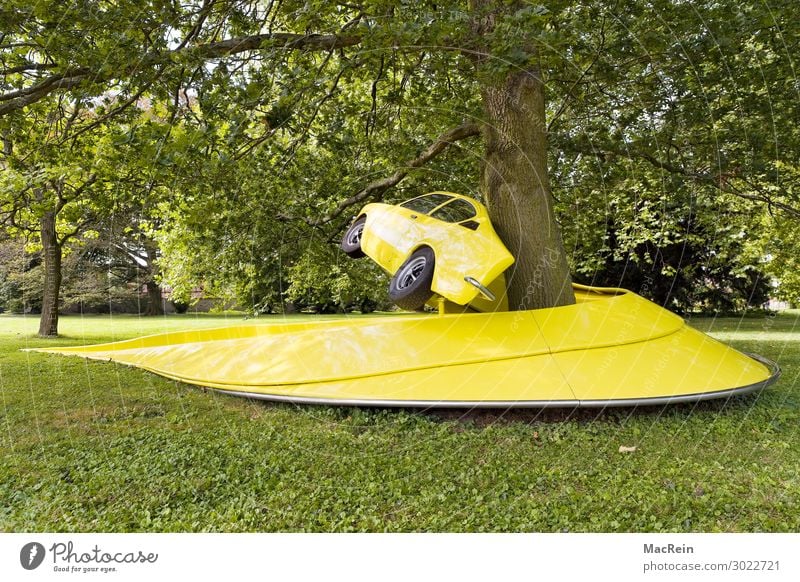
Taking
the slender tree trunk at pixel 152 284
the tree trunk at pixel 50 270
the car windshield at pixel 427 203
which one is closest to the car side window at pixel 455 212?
the car windshield at pixel 427 203

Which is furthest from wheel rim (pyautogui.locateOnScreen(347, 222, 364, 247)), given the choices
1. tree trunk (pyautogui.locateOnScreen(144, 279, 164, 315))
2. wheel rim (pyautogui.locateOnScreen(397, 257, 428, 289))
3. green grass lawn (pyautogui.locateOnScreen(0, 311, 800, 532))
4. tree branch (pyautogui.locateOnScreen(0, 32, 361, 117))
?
tree trunk (pyautogui.locateOnScreen(144, 279, 164, 315))

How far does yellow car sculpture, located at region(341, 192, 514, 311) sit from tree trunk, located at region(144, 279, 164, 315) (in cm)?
531

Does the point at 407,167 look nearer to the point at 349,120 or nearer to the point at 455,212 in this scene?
the point at 349,120

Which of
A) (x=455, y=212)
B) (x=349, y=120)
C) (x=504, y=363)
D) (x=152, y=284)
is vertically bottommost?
(x=504, y=363)

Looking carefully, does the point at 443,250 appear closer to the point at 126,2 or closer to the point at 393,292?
the point at 393,292

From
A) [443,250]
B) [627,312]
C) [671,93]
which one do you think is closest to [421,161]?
[443,250]

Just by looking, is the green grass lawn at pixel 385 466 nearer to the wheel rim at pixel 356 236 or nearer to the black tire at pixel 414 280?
the black tire at pixel 414 280

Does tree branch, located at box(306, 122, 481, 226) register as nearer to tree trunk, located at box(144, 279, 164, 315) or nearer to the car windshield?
the car windshield

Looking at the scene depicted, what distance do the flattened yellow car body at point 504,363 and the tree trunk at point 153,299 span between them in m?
3.97

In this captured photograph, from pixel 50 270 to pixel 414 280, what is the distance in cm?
667

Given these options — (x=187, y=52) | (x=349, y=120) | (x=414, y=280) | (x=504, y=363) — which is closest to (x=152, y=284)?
(x=349, y=120)

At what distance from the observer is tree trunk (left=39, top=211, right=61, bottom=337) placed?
7.96m

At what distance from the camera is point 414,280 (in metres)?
5.05

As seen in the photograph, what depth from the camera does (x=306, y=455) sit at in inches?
164
